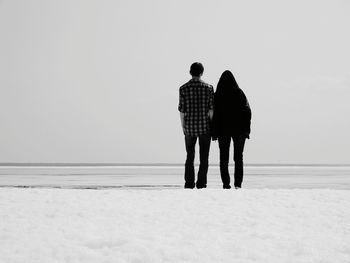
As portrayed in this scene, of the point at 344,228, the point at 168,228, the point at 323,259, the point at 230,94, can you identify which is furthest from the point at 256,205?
the point at 230,94

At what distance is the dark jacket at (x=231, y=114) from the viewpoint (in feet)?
27.4

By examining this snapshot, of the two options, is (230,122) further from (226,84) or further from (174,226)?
(174,226)

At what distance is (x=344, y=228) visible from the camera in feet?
16.8

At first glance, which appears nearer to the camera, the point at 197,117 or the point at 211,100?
the point at 197,117

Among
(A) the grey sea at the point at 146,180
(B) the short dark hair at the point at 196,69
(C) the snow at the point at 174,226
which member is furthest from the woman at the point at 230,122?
(A) the grey sea at the point at 146,180

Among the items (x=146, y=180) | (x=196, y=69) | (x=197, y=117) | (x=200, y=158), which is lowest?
(x=146, y=180)

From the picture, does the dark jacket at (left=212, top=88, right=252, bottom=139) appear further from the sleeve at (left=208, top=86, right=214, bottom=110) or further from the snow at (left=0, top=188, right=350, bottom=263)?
the snow at (left=0, top=188, right=350, bottom=263)

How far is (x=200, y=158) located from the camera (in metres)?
8.46

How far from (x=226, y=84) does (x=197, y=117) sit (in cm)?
90

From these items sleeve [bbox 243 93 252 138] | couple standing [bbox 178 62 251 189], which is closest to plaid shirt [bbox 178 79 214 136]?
couple standing [bbox 178 62 251 189]

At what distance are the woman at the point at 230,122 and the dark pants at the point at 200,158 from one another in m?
0.22

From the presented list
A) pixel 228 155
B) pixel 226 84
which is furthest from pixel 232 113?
pixel 228 155

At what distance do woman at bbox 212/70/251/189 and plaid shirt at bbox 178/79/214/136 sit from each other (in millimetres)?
202

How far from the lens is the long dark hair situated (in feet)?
28.5
